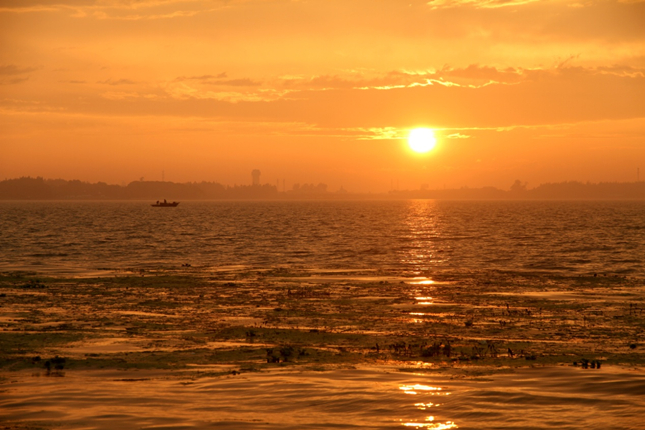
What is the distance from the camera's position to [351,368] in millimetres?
16688

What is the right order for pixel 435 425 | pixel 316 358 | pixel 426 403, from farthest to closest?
pixel 316 358, pixel 426 403, pixel 435 425

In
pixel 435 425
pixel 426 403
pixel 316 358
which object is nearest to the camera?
pixel 435 425

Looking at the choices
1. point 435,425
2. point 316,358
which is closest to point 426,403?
point 435,425

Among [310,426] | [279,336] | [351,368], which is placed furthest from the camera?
[279,336]

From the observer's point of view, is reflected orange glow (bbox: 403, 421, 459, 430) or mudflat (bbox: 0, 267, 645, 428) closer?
reflected orange glow (bbox: 403, 421, 459, 430)

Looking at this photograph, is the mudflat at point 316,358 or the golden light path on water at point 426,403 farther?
the mudflat at point 316,358

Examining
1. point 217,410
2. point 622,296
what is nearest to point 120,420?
point 217,410

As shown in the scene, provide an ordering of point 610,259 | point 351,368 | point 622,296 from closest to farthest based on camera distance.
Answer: point 351,368, point 622,296, point 610,259

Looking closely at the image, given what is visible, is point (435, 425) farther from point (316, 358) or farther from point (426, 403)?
point (316, 358)

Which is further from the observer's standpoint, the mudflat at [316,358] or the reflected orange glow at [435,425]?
the mudflat at [316,358]

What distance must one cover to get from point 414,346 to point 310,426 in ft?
23.6

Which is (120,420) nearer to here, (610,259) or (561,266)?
(561,266)

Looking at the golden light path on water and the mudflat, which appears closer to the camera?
the golden light path on water

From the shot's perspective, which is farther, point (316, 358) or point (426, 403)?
point (316, 358)
